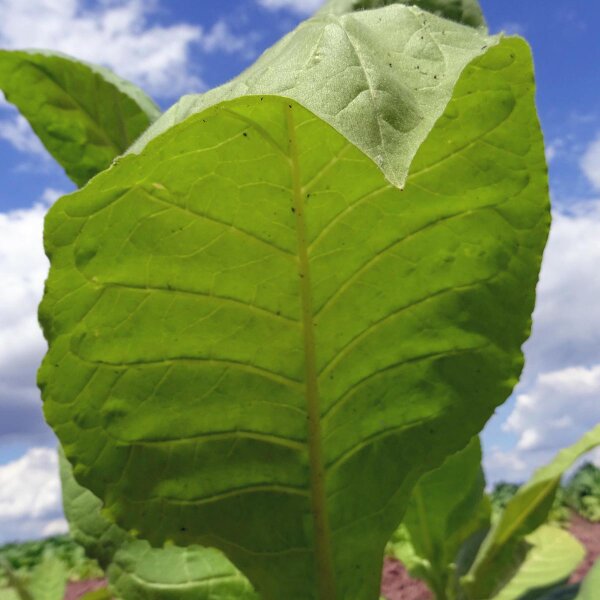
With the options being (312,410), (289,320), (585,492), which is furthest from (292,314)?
(585,492)

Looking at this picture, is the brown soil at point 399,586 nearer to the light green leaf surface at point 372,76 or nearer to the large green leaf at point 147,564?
the large green leaf at point 147,564

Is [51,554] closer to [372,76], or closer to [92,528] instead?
A: [92,528]

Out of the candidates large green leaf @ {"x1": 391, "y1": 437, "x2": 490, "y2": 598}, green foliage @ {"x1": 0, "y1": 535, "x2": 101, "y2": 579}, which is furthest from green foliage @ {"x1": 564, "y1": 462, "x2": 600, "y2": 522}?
large green leaf @ {"x1": 391, "y1": 437, "x2": 490, "y2": 598}

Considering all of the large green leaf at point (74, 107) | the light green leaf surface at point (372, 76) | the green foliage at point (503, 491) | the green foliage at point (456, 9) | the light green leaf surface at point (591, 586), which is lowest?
the light green leaf surface at point (591, 586)

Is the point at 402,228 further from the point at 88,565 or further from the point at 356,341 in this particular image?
the point at 88,565

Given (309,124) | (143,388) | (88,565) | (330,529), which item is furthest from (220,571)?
(88,565)

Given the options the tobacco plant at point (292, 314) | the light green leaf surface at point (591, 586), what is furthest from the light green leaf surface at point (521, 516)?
the tobacco plant at point (292, 314)
